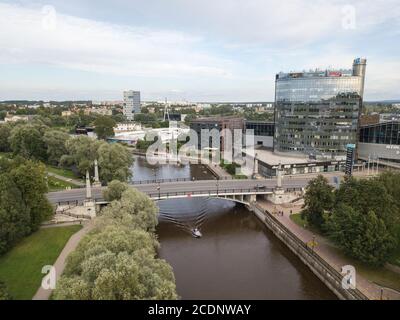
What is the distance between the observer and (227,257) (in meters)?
34.8

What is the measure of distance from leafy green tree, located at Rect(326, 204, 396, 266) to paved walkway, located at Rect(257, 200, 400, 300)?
181 centimetres

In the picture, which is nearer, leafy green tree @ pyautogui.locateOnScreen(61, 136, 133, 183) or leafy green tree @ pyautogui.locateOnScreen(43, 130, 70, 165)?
leafy green tree @ pyautogui.locateOnScreen(61, 136, 133, 183)

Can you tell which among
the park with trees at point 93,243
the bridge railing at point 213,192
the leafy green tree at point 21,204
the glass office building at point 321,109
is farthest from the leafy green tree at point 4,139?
the glass office building at point 321,109

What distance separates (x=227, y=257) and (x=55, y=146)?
53.6 metres

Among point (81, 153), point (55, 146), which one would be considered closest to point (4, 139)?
point (55, 146)

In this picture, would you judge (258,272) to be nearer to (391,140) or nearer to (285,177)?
(285,177)

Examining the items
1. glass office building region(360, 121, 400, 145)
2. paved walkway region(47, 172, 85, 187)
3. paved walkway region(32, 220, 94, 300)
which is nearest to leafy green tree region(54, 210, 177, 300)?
paved walkway region(32, 220, 94, 300)

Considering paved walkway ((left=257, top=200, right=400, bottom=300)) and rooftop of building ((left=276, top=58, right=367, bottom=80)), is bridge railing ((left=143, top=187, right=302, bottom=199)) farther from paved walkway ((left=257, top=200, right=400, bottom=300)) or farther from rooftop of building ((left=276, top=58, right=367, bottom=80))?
rooftop of building ((left=276, top=58, right=367, bottom=80))

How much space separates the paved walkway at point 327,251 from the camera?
25062mm

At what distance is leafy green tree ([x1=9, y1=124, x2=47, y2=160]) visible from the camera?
72875 millimetres

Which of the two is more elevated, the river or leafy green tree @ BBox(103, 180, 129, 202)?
leafy green tree @ BBox(103, 180, 129, 202)

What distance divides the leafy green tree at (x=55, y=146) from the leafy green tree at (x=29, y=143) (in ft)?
7.01

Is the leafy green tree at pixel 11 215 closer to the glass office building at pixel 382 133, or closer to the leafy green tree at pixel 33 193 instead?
the leafy green tree at pixel 33 193
